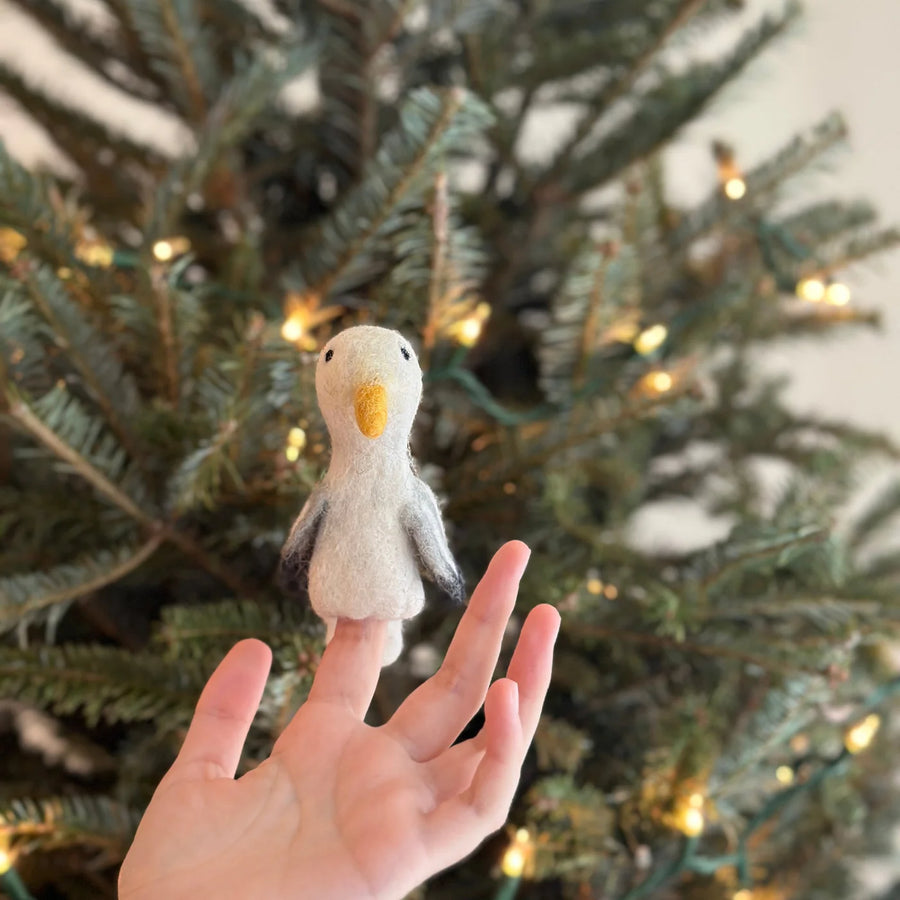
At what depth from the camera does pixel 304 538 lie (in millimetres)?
286

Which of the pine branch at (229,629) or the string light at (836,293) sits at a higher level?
the pine branch at (229,629)

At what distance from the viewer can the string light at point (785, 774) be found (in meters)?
0.50

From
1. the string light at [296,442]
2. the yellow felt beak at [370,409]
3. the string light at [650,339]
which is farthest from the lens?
the string light at [650,339]

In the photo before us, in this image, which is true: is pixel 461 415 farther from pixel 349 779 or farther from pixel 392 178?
pixel 349 779

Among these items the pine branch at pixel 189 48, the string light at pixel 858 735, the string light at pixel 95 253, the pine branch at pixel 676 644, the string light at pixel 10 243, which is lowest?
the string light at pixel 858 735

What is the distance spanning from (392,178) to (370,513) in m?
0.20

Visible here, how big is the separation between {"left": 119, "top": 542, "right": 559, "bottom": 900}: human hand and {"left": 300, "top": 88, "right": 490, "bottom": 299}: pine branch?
20 cm

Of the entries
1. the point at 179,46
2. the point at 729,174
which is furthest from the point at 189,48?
the point at 729,174

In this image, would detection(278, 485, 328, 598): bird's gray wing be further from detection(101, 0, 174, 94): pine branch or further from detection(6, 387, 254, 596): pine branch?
detection(101, 0, 174, 94): pine branch

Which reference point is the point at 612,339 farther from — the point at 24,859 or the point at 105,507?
the point at 24,859

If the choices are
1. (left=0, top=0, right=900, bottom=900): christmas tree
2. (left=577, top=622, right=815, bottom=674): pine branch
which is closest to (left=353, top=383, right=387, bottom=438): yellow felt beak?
(left=0, top=0, right=900, bottom=900): christmas tree

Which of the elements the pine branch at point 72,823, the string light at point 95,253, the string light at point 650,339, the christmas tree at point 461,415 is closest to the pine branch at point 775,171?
the christmas tree at point 461,415

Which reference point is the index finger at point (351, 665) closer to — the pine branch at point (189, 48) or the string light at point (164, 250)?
the string light at point (164, 250)

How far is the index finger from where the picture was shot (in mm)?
296
